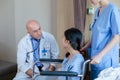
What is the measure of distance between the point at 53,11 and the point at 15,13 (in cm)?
69

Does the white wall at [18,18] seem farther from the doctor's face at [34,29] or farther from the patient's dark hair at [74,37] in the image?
the patient's dark hair at [74,37]

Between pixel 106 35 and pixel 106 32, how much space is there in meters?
0.03

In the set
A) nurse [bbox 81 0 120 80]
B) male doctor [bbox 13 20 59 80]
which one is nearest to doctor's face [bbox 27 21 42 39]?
male doctor [bbox 13 20 59 80]

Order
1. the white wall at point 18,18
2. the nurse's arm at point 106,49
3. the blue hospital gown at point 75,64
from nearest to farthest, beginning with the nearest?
1. the nurse's arm at point 106,49
2. the blue hospital gown at point 75,64
3. the white wall at point 18,18

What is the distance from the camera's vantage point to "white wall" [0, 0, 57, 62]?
10.8 feet

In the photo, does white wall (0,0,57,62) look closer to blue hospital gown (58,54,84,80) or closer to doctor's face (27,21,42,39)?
doctor's face (27,21,42,39)

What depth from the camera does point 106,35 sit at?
1795mm

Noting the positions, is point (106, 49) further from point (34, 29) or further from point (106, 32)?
point (34, 29)

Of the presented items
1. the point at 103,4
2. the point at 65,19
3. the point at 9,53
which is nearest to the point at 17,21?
the point at 9,53

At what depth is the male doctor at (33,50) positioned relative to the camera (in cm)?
227

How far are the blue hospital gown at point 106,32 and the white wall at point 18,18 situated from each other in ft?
4.88

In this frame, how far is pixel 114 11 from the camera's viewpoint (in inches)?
68.4

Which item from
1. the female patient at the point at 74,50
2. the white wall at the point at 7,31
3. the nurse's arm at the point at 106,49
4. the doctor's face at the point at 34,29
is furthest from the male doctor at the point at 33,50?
the white wall at the point at 7,31

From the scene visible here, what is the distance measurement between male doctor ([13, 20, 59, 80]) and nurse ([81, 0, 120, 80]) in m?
0.64
